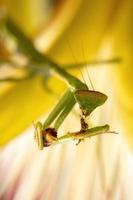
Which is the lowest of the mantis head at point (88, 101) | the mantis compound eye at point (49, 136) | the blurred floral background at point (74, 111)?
the mantis compound eye at point (49, 136)

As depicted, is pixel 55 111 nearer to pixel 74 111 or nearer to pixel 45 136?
pixel 45 136

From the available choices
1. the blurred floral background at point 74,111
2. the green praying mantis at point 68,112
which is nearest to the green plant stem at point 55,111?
the green praying mantis at point 68,112

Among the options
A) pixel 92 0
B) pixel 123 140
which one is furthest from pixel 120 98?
pixel 92 0

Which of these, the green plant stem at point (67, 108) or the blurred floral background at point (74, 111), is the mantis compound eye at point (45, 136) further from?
the blurred floral background at point (74, 111)

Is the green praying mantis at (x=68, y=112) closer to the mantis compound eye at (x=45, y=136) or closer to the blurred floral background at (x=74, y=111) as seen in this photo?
the mantis compound eye at (x=45, y=136)

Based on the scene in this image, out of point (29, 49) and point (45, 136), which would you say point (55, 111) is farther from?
point (29, 49)

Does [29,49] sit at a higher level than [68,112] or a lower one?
higher

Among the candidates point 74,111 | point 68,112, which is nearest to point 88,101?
point 68,112

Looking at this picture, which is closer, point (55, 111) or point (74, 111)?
point (55, 111)

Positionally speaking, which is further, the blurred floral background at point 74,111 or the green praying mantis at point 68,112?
the blurred floral background at point 74,111

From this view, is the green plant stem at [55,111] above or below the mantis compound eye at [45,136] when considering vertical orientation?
above
